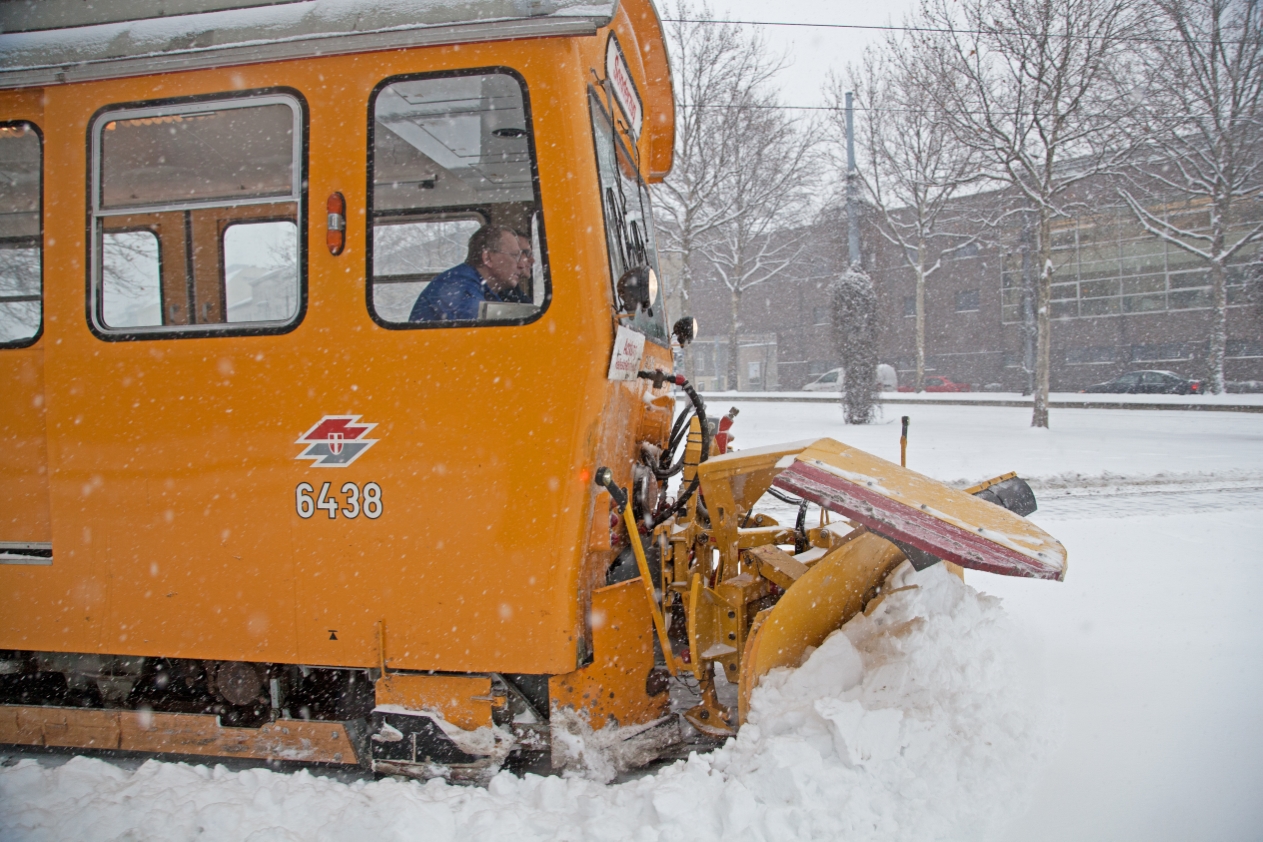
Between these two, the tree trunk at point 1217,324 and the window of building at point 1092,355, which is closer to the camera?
the tree trunk at point 1217,324

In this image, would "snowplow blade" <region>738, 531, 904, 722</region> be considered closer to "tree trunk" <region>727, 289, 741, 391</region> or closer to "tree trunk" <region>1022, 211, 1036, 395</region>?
"tree trunk" <region>727, 289, 741, 391</region>

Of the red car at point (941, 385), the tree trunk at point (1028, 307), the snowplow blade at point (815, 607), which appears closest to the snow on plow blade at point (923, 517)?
the snowplow blade at point (815, 607)

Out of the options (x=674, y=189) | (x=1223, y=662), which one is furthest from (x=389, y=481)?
(x=674, y=189)

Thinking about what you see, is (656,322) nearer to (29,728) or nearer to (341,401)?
(341,401)

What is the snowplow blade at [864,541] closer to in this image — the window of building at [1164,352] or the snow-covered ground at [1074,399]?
the snow-covered ground at [1074,399]

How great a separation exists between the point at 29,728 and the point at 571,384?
2.65 meters

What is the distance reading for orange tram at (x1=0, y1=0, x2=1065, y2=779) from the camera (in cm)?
266

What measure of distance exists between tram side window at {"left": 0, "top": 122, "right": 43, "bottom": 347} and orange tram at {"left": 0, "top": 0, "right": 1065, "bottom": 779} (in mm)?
14

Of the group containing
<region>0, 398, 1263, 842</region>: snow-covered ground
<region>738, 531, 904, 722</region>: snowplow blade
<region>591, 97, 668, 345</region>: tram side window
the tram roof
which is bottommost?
<region>0, 398, 1263, 842</region>: snow-covered ground

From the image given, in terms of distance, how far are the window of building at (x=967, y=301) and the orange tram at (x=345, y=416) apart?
38075 millimetres

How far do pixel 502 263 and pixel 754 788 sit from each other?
6.75 feet

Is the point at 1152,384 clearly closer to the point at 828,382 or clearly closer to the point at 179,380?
the point at 828,382

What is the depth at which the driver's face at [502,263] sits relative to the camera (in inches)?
114

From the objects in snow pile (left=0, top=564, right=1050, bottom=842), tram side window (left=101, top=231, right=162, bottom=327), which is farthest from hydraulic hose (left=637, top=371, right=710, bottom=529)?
tram side window (left=101, top=231, right=162, bottom=327)
